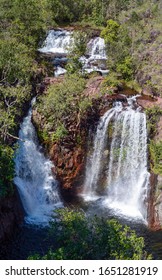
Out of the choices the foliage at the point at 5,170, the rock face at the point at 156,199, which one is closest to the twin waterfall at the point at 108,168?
the rock face at the point at 156,199

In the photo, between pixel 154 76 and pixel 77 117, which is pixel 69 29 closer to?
pixel 154 76

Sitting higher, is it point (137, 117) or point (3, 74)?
point (3, 74)

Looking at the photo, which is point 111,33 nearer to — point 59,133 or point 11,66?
point 11,66

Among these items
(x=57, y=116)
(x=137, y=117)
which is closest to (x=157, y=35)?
(x=137, y=117)

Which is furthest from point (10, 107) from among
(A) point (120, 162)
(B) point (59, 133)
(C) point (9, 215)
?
(A) point (120, 162)

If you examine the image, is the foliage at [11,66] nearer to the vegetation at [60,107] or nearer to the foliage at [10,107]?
the foliage at [10,107]

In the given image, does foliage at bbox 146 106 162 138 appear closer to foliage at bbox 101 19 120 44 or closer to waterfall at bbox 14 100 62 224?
waterfall at bbox 14 100 62 224

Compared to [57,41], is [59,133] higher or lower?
lower
